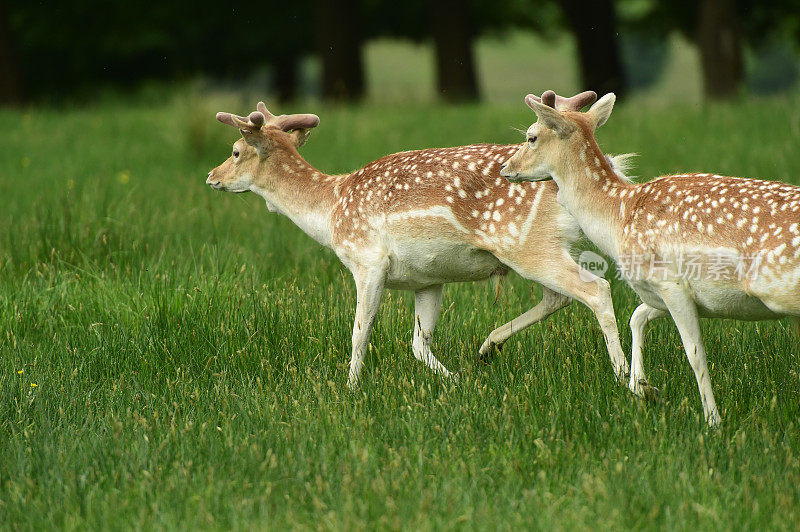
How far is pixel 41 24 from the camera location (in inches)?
949

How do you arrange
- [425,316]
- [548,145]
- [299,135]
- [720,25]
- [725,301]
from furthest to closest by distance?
[720,25] → [299,135] → [425,316] → [548,145] → [725,301]

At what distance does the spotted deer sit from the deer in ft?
0.77

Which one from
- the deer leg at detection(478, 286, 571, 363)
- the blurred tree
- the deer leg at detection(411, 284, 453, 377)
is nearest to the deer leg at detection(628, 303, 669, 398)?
the deer leg at detection(478, 286, 571, 363)

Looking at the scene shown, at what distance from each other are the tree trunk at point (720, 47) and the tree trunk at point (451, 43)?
4666 mm

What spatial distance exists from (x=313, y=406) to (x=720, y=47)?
13896 millimetres

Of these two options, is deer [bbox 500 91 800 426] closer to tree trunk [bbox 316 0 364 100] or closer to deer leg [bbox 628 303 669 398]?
deer leg [bbox 628 303 669 398]

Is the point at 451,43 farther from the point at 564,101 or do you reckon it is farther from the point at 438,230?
the point at 438,230

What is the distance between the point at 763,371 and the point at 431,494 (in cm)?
226

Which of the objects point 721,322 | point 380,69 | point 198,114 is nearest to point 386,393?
point 721,322

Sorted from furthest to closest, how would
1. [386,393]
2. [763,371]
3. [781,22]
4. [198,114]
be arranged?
[781,22] → [198,114] → [763,371] → [386,393]

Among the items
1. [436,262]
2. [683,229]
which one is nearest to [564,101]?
[436,262]

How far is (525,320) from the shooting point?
584 cm

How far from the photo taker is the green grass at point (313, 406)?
3.92 meters

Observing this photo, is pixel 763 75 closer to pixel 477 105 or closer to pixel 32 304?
pixel 477 105
